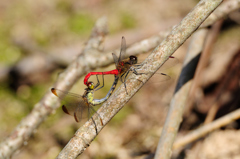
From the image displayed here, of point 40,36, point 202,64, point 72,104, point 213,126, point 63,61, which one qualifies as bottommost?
point 213,126

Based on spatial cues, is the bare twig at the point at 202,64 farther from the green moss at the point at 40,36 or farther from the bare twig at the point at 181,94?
the green moss at the point at 40,36

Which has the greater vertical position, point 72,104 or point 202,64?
point 202,64

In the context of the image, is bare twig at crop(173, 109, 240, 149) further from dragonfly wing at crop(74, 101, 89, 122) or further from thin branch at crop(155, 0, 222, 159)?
dragonfly wing at crop(74, 101, 89, 122)

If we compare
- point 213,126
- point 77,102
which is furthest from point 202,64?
point 77,102

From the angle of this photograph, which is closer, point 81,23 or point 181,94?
point 181,94

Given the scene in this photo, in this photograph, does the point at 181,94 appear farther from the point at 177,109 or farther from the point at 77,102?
the point at 77,102

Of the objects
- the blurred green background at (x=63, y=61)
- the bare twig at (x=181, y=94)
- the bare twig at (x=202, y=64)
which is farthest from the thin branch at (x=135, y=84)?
the bare twig at (x=202, y=64)

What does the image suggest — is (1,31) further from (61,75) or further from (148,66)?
(148,66)

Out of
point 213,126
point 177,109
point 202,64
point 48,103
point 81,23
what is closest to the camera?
point 177,109
